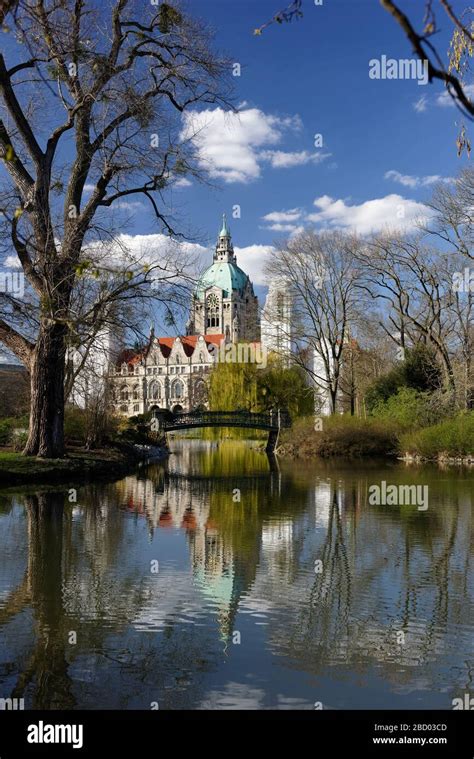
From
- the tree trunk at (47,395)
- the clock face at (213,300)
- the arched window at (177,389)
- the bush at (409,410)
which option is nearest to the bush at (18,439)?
the tree trunk at (47,395)

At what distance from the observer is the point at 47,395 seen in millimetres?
18000

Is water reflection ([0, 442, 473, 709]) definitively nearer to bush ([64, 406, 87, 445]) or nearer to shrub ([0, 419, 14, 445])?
shrub ([0, 419, 14, 445])

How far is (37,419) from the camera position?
59.6 ft

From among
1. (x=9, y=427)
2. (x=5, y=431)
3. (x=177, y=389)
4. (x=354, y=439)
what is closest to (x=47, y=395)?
(x=5, y=431)

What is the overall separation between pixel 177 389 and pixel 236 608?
112 metres

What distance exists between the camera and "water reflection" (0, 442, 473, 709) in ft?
14.7

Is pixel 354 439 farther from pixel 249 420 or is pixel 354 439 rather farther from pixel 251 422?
pixel 249 420

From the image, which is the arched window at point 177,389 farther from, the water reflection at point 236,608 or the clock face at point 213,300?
the water reflection at point 236,608

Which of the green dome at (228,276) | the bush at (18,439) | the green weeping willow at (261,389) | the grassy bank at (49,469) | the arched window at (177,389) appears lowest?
the grassy bank at (49,469)

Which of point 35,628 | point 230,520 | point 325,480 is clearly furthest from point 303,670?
point 325,480

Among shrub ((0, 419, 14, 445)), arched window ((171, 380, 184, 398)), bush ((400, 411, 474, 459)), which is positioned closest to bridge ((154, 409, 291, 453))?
bush ((400, 411, 474, 459))

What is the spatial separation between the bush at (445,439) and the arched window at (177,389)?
89545 millimetres

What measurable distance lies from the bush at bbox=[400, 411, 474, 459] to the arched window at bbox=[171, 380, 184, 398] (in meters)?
89.5

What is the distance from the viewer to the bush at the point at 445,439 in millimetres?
26844
